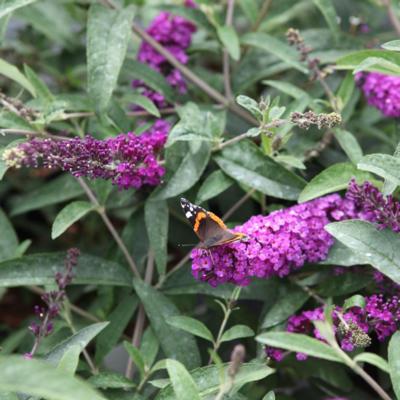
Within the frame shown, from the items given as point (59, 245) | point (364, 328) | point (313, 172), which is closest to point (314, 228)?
point (364, 328)

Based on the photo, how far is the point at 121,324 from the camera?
7.28 feet

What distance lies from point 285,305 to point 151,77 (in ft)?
3.09

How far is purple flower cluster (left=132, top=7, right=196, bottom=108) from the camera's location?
8.49ft

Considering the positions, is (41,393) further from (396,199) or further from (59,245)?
(59,245)

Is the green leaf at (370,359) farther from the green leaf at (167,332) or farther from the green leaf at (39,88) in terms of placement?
the green leaf at (39,88)

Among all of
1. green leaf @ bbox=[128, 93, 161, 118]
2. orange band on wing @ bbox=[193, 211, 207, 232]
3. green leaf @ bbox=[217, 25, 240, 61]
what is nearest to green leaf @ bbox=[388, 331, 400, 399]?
orange band on wing @ bbox=[193, 211, 207, 232]

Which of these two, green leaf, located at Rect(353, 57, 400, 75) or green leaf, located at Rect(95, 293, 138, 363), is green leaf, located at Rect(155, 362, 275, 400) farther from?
green leaf, located at Rect(353, 57, 400, 75)

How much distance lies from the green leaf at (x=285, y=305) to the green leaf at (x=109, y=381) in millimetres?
419

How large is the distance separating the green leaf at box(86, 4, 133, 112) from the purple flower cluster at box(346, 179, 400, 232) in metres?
0.79

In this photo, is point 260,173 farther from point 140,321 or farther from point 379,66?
point 140,321

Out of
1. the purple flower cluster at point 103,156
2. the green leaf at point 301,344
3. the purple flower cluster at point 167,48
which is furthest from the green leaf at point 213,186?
the green leaf at point 301,344

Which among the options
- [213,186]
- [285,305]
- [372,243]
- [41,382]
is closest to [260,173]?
[213,186]

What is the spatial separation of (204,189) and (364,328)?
635mm

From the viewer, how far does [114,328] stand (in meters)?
2.22
